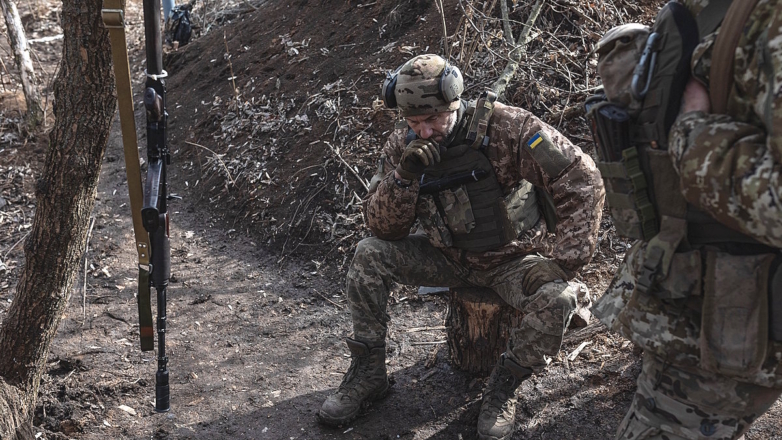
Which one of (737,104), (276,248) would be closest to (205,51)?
(276,248)

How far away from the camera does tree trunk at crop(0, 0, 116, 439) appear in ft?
10.3

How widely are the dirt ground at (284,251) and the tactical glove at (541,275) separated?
0.70m

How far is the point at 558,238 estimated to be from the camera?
342cm

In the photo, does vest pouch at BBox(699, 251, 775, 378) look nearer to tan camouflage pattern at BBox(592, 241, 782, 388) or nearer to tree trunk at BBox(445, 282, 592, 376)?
tan camouflage pattern at BBox(592, 241, 782, 388)

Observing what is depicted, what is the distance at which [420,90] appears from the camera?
338 cm

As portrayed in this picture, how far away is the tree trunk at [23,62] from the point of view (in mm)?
7902

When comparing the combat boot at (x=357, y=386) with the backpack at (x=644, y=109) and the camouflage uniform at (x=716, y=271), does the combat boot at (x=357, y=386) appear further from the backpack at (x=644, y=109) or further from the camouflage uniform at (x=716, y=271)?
the backpack at (x=644, y=109)

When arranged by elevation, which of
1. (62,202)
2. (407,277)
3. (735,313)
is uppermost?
(735,313)

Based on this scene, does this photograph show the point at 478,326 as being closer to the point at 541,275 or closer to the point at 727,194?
the point at 541,275

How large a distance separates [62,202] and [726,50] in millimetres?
2862

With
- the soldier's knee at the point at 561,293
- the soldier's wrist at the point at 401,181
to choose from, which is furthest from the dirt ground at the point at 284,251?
the soldier's wrist at the point at 401,181

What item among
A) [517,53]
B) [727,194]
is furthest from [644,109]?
[517,53]

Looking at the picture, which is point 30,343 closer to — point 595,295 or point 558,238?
point 558,238

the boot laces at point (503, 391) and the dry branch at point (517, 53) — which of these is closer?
the boot laces at point (503, 391)
